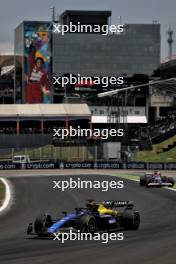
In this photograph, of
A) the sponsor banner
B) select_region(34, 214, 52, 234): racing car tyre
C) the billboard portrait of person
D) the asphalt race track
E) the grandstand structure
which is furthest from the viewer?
the billboard portrait of person

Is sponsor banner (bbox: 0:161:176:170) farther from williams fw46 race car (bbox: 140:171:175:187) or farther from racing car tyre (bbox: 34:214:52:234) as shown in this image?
racing car tyre (bbox: 34:214:52:234)

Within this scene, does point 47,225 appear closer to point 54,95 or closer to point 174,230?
point 174,230

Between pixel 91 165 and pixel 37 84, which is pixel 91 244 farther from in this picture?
pixel 37 84

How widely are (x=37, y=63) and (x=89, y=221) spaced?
115 meters

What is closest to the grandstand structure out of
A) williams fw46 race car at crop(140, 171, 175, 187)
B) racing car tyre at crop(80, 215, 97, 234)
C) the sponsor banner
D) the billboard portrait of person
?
the billboard portrait of person

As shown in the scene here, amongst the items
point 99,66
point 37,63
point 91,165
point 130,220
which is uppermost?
point 99,66

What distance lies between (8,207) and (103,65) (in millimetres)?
113401

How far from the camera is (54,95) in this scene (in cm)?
13575

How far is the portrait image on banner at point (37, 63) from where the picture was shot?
13125 centimetres

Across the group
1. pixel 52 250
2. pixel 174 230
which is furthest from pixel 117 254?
pixel 174 230

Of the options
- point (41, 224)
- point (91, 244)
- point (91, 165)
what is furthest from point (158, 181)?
point (91, 165)

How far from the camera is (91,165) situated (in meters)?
77.1

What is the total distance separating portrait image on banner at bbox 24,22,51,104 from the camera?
13125 centimetres

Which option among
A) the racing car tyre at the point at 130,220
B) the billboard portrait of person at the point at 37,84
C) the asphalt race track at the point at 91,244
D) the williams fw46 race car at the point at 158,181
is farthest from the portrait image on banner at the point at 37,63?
the racing car tyre at the point at 130,220
